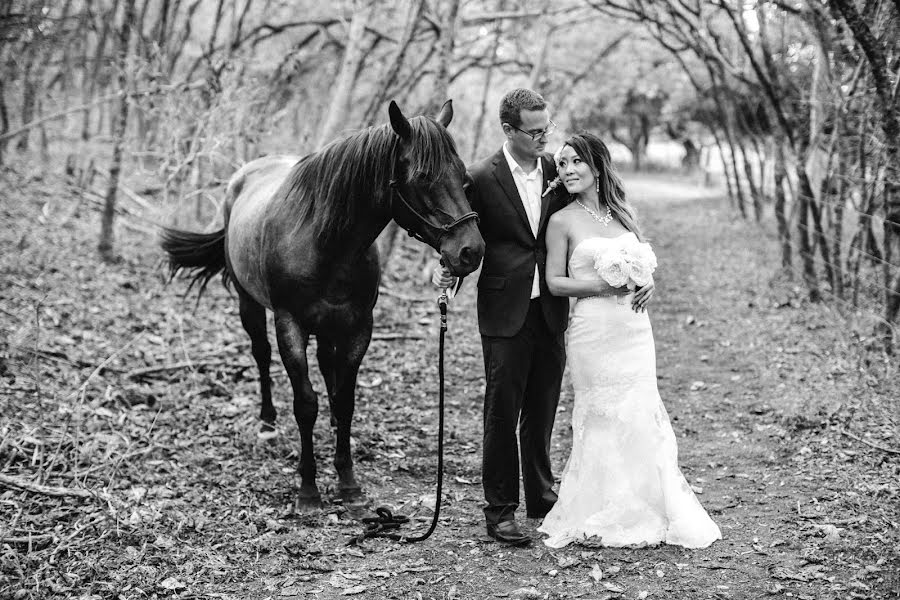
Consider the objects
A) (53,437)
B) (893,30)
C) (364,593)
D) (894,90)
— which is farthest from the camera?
(893,30)

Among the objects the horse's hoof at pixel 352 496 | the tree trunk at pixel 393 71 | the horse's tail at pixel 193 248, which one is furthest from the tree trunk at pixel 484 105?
the horse's hoof at pixel 352 496

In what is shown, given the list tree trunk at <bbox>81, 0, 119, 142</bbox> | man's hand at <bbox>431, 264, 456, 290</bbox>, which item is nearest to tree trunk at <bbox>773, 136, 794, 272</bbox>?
man's hand at <bbox>431, 264, 456, 290</bbox>

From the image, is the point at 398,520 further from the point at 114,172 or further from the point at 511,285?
the point at 114,172

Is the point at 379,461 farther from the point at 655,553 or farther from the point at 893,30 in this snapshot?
the point at 893,30

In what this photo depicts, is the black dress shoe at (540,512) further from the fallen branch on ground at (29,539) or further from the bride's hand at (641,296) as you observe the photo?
the fallen branch on ground at (29,539)

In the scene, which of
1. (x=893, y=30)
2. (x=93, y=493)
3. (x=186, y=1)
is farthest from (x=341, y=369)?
(x=186, y=1)

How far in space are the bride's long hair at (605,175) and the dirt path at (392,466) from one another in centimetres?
175

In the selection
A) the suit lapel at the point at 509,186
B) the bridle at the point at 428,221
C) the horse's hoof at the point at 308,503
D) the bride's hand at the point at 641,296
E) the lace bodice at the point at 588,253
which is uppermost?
the suit lapel at the point at 509,186

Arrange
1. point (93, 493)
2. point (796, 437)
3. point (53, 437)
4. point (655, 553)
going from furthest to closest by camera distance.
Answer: point (796, 437) → point (53, 437) → point (93, 493) → point (655, 553)

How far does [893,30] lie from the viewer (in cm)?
672

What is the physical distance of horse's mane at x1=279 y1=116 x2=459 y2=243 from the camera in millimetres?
3914

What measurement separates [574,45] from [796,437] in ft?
56.8

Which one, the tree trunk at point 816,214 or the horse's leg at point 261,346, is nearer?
the horse's leg at point 261,346

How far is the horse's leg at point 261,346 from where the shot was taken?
5973 millimetres
